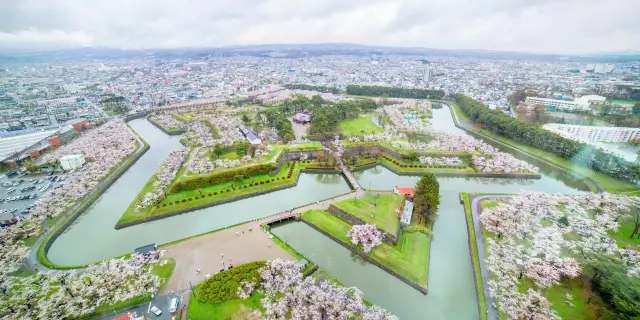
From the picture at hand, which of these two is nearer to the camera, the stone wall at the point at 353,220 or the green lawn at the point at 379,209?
the stone wall at the point at 353,220

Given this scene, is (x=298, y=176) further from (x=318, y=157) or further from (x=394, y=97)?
(x=394, y=97)

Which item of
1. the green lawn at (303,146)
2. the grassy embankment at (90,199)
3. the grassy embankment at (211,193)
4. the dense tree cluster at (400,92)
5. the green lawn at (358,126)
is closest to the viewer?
the grassy embankment at (90,199)

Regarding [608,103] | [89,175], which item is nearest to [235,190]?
[89,175]

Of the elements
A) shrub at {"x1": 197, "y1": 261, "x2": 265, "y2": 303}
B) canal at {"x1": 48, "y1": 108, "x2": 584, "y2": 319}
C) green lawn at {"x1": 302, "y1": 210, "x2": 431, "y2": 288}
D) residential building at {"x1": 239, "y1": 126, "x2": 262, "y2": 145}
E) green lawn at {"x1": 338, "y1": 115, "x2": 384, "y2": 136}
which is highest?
residential building at {"x1": 239, "y1": 126, "x2": 262, "y2": 145}

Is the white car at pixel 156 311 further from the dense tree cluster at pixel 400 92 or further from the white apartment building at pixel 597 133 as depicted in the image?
the dense tree cluster at pixel 400 92

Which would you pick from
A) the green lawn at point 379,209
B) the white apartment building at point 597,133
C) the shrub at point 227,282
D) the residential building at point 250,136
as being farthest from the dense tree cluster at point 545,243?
the residential building at point 250,136

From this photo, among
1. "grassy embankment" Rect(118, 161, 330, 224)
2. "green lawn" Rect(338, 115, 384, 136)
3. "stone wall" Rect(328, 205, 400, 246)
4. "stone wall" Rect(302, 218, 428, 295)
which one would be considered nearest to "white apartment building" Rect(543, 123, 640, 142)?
"green lawn" Rect(338, 115, 384, 136)

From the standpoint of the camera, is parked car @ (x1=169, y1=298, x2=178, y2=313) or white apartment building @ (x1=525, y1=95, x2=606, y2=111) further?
white apartment building @ (x1=525, y1=95, x2=606, y2=111)

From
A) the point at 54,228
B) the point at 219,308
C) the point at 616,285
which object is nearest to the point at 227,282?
the point at 219,308

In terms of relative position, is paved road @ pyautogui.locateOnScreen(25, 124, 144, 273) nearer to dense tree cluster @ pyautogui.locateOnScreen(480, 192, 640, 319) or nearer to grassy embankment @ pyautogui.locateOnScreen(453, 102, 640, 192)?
dense tree cluster @ pyautogui.locateOnScreen(480, 192, 640, 319)
